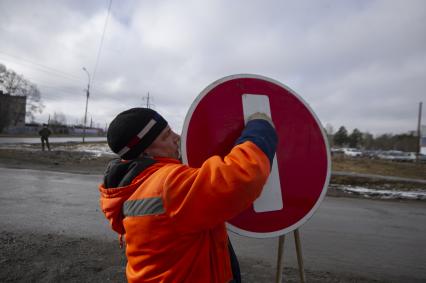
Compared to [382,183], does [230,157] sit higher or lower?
higher

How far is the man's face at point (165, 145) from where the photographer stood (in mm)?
1362

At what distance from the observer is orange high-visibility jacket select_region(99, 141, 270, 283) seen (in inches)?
40.5

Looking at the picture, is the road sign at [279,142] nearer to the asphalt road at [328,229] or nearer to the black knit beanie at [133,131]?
the black knit beanie at [133,131]

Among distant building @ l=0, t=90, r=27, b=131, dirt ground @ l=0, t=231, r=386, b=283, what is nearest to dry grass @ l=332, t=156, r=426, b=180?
dirt ground @ l=0, t=231, r=386, b=283

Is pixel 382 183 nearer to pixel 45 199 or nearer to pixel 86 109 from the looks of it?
pixel 45 199

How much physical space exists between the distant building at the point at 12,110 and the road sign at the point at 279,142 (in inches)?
2810

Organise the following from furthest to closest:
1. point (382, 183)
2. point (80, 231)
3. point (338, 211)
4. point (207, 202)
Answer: point (382, 183), point (338, 211), point (80, 231), point (207, 202)

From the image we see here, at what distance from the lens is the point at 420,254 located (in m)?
4.63

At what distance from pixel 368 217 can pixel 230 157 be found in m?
7.03

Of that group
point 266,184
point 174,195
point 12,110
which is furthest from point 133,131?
point 12,110

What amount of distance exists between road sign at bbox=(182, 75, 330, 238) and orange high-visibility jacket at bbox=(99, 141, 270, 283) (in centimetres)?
21

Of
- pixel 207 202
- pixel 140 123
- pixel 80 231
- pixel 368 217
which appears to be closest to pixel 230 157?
pixel 207 202

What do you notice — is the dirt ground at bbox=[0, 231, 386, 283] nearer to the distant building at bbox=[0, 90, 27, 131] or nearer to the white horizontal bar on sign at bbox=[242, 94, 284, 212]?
the white horizontal bar on sign at bbox=[242, 94, 284, 212]

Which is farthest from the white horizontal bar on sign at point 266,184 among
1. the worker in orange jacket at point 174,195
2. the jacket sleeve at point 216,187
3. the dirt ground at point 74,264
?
the dirt ground at point 74,264
